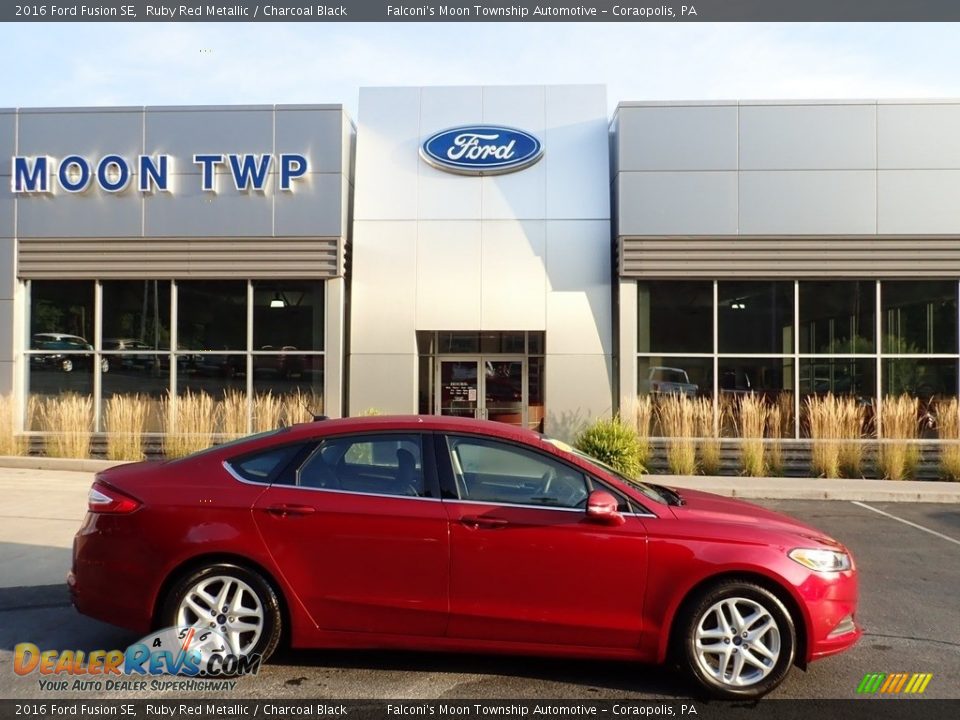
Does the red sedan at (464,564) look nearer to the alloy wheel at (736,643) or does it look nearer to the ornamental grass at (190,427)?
the alloy wheel at (736,643)

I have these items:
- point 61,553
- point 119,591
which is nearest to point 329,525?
point 119,591

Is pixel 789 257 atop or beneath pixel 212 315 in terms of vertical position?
atop

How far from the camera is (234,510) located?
4.55 m

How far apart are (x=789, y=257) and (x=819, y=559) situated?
11538mm

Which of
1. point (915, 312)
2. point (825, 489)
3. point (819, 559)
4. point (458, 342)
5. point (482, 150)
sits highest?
point (482, 150)

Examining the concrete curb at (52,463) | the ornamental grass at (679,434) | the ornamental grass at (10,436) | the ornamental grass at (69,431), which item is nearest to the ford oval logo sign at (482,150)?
the ornamental grass at (679,434)

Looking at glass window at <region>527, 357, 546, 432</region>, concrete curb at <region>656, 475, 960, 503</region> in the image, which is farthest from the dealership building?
concrete curb at <region>656, 475, 960, 503</region>

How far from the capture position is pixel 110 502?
4.68 m

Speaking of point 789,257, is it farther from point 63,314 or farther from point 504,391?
point 63,314

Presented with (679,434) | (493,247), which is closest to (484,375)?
(493,247)

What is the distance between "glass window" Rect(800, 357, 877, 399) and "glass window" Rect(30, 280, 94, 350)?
1377 cm

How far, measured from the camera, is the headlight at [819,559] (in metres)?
4.43

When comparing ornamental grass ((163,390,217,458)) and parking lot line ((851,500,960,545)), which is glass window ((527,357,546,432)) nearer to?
ornamental grass ((163,390,217,458))

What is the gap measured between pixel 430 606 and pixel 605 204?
469 inches
